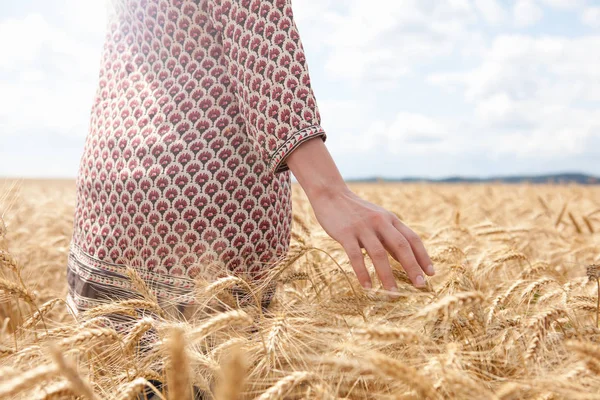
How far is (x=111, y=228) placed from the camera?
1.40 m

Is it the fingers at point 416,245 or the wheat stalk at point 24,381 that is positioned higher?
the fingers at point 416,245

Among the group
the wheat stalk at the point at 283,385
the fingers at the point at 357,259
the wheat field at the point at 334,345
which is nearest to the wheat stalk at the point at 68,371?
the wheat field at the point at 334,345

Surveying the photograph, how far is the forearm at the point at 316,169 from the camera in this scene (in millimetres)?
1105

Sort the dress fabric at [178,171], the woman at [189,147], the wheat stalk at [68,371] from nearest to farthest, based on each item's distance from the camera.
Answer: the wheat stalk at [68,371]
the woman at [189,147]
the dress fabric at [178,171]

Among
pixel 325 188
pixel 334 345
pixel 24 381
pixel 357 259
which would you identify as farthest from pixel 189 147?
pixel 24 381

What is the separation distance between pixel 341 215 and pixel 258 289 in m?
0.30

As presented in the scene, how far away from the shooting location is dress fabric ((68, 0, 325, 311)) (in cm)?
133

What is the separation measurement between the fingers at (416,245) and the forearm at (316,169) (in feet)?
0.46

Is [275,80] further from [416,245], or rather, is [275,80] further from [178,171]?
[416,245]

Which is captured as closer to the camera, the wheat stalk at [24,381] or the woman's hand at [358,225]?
the wheat stalk at [24,381]

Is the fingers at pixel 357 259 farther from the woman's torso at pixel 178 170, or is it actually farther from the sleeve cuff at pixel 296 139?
the woman's torso at pixel 178 170

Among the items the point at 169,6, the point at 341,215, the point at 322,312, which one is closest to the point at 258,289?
the point at 322,312

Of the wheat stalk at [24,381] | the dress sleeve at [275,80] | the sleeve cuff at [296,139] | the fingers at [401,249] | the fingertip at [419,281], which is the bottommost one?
the wheat stalk at [24,381]

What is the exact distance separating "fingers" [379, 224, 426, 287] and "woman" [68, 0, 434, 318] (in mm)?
273
